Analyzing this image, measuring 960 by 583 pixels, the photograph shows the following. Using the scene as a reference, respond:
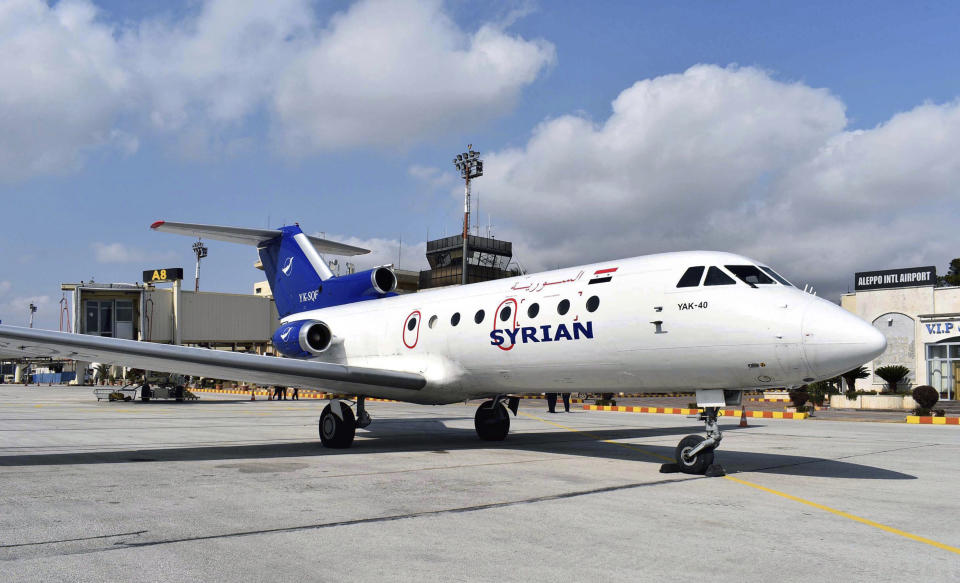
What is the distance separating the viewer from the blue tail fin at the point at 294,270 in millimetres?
19344

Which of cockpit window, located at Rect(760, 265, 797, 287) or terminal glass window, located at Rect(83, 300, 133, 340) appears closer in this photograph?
cockpit window, located at Rect(760, 265, 797, 287)

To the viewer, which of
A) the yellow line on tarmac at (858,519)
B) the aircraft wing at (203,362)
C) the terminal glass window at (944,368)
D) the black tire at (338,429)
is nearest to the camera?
the yellow line on tarmac at (858,519)

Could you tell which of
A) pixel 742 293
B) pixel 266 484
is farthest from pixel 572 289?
pixel 266 484

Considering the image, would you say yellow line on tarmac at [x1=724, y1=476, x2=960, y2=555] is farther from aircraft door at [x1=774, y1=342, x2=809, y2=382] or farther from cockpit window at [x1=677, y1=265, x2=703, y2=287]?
cockpit window at [x1=677, y1=265, x2=703, y2=287]

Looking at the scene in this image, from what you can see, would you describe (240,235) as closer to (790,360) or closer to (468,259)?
(790,360)

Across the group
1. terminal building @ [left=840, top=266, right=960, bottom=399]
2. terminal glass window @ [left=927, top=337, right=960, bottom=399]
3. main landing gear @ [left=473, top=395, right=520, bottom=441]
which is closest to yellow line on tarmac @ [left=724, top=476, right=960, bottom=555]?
main landing gear @ [left=473, top=395, right=520, bottom=441]

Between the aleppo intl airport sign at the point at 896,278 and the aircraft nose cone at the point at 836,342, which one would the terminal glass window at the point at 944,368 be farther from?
the aircraft nose cone at the point at 836,342

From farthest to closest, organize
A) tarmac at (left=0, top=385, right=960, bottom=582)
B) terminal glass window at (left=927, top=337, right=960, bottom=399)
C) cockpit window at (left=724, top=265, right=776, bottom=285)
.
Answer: terminal glass window at (left=927, top=337, right=960, bottom=399) < cockpit window at (left=724, top=265, right=776, bottom=285) < tarmac at (left=0, top=385, right=960, bottom=582)

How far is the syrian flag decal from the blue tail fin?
371 inches

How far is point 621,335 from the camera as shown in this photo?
11.1 m

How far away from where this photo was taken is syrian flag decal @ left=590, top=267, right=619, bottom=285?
1180cm

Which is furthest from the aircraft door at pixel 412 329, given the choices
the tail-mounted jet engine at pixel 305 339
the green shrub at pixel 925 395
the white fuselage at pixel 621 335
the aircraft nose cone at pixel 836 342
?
the green shrub at pixel 925 395

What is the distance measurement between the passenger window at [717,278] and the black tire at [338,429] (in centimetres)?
755

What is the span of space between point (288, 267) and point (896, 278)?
49493 mm
